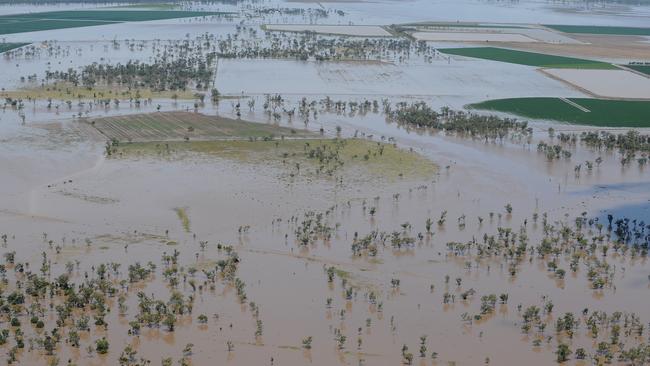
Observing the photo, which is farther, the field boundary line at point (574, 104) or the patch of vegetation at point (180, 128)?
the field boundary line at point (574, 104)

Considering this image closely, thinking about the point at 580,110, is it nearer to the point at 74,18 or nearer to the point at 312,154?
the point at 312,154

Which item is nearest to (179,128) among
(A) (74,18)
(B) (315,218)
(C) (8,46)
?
(B) (315,218)

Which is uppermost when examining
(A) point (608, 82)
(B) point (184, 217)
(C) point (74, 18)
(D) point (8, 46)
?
(A) point (608, 82)

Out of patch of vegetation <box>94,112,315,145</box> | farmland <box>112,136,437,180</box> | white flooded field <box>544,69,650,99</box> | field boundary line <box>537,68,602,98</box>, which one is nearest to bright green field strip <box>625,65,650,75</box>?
white flooded field <box>544,69,650,99</box>

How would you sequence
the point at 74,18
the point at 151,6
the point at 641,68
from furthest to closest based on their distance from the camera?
the point at 151,6
the point at 74,18
the point at 641,68

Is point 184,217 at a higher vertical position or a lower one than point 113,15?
lower

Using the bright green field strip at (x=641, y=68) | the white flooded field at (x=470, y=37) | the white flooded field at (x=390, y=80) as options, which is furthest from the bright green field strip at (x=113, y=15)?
the bright green field strip at (x=641, y=68)

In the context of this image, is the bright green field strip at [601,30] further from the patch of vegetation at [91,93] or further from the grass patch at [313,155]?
the grass patch at [313,155]
